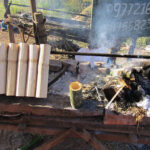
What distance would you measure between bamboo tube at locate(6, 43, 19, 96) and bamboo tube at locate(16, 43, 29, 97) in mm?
66

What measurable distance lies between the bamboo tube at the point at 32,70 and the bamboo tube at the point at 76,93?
0.58 metres

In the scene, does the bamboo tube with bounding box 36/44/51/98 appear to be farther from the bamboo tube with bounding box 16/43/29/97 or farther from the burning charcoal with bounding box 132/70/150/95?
the burning charcoal with bounding box 132/70/150/95

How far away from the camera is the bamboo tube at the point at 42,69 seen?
7.12 ft

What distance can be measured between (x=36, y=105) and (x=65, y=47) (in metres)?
4.59

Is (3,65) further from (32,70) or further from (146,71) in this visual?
(146,71)

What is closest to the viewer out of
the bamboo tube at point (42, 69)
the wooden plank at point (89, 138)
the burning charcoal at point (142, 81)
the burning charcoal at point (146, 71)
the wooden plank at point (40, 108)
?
the bamboo tube at point (42, 69)

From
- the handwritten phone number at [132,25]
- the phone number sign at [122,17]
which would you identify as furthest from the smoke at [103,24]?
the handwritten phone number at [132,25]

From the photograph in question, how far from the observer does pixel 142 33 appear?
5.02m

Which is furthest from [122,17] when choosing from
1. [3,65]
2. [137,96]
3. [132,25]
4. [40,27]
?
[3,65]

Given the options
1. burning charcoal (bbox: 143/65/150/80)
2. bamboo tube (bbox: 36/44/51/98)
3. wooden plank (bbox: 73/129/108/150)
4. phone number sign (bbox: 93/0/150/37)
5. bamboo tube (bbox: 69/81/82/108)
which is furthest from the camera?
phone number sign (bbox: 93/0/150/37)

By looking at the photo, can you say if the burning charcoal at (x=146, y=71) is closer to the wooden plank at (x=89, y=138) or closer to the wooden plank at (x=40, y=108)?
the wooden plank at (x=40, y=108)

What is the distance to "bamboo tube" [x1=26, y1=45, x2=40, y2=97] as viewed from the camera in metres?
2.18

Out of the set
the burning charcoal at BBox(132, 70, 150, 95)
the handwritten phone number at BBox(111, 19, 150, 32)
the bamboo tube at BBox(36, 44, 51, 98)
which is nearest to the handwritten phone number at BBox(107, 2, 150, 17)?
the handwritten phone number at BBox(111, 19, 150, 32)

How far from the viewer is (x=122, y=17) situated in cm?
452
